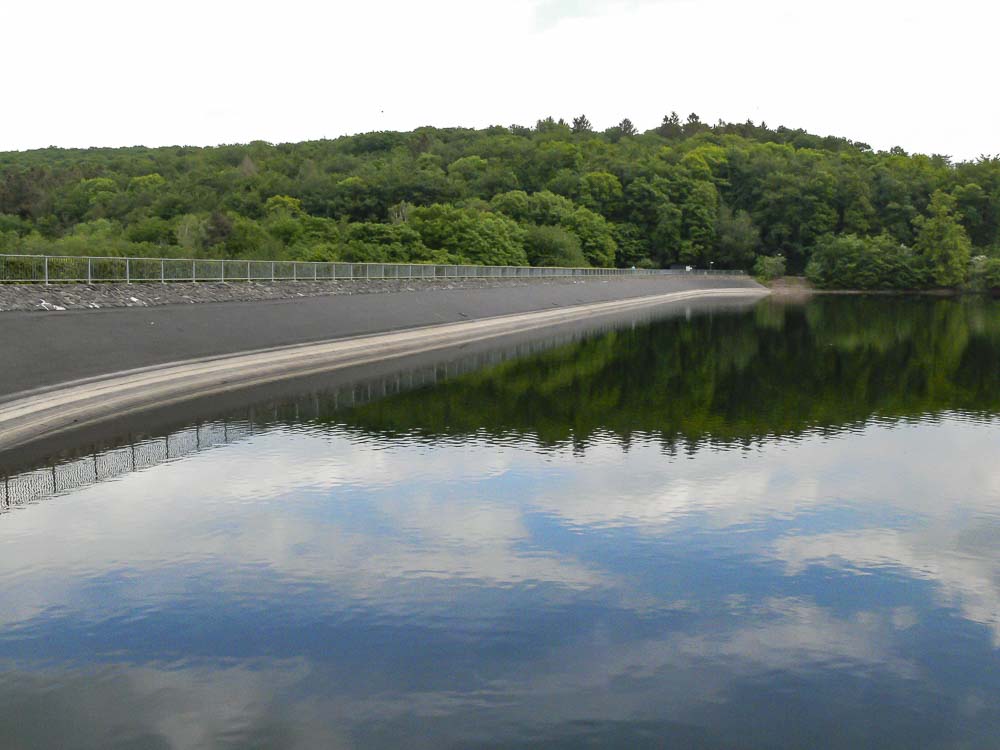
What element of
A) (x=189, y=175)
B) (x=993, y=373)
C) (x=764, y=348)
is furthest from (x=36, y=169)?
(x=993, y=373)

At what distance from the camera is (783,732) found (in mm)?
7676

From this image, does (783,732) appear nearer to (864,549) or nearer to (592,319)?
(864,549)

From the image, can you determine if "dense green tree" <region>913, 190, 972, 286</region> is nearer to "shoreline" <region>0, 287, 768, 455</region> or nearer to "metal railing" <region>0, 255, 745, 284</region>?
"metal railing" <region>0, 255, 745, 284</region>

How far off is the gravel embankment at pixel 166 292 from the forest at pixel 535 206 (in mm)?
35474

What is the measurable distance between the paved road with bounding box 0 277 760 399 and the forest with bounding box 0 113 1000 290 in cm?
3956

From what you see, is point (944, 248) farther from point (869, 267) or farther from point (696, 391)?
point (696, 391)

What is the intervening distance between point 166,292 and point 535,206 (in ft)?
345

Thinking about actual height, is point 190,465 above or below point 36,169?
below

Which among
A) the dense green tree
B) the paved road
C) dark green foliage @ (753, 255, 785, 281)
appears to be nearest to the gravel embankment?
the paved road

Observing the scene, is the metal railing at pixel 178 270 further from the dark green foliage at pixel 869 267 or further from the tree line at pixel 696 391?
the dark green foliage at pixel 869 267

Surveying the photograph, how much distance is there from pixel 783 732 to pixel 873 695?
1181 millimetres

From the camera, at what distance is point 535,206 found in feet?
463

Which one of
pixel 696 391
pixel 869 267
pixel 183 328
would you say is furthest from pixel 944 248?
pixel 183 328

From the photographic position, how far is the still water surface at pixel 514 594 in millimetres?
7914
